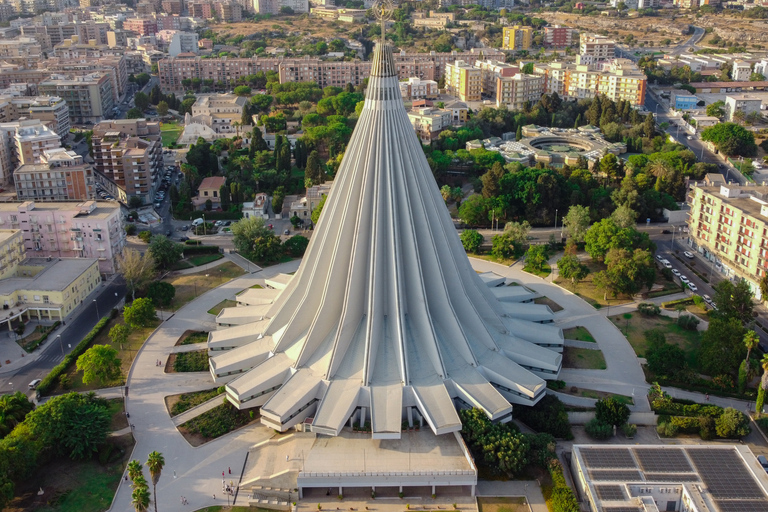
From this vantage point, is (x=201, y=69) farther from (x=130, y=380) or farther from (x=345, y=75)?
(x=130, y=380)

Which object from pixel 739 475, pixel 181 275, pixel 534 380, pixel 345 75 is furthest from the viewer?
pixel 345 75

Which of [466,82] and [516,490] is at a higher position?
[466,82]

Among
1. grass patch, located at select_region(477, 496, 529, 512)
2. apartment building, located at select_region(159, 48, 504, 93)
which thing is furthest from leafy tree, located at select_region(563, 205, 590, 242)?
apartment building, located at select_region(159, 48, 504, 93)

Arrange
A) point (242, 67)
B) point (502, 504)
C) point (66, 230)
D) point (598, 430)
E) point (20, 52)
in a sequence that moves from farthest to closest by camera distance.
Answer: point (20, 52)
point (242, 67)
point (66, 230)
point (598, 430)
point (502, 504)

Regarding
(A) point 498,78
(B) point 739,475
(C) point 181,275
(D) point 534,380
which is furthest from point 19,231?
(A) point 498,78

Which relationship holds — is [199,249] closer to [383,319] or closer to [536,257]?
[383,319]

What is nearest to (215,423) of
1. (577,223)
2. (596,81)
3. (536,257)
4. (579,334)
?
(579,334)

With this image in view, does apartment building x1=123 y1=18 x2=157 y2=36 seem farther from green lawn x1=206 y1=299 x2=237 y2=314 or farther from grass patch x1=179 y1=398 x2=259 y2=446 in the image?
grass patch x1=179 y1=398 x2=259 y2=446
